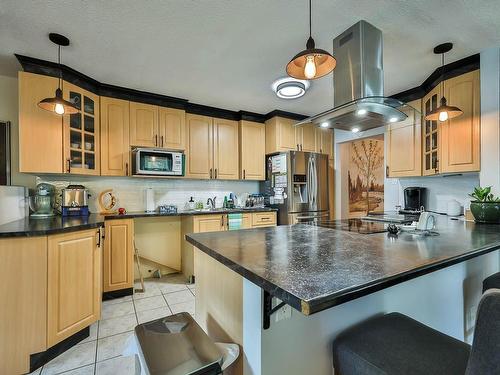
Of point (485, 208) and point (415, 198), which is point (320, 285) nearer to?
point (485, 208)

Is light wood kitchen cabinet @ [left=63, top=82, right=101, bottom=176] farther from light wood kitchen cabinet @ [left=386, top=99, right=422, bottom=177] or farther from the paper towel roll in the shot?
light wood kitchen cabinet @ [left=386, top=99, right=422, bottom=177]

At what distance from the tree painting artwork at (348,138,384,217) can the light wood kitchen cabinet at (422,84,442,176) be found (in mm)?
3148

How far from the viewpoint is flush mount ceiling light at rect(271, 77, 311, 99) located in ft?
9.08

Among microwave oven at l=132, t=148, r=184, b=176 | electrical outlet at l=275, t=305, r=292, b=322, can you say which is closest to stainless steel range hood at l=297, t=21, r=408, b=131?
electrical outlet at l=275, t=305, r=292, b=322

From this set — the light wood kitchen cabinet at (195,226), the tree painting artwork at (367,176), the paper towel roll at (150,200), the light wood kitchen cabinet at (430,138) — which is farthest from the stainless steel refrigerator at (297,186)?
the tree painting artwork at (367,176)

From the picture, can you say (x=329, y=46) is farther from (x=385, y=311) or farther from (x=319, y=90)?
(x=385, y=311)

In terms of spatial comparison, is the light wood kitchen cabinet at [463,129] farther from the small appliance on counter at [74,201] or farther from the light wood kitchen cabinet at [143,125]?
the small appliance on counter at [74,201]

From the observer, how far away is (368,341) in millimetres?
890

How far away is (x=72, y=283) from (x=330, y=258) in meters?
1.95

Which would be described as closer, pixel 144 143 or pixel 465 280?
pixel 465 280

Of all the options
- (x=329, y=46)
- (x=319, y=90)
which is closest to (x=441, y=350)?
(x=329, y=46)

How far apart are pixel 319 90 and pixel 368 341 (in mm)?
2883

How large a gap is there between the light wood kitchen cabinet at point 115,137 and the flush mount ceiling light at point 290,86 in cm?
189

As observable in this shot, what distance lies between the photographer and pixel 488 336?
546 millimetres
